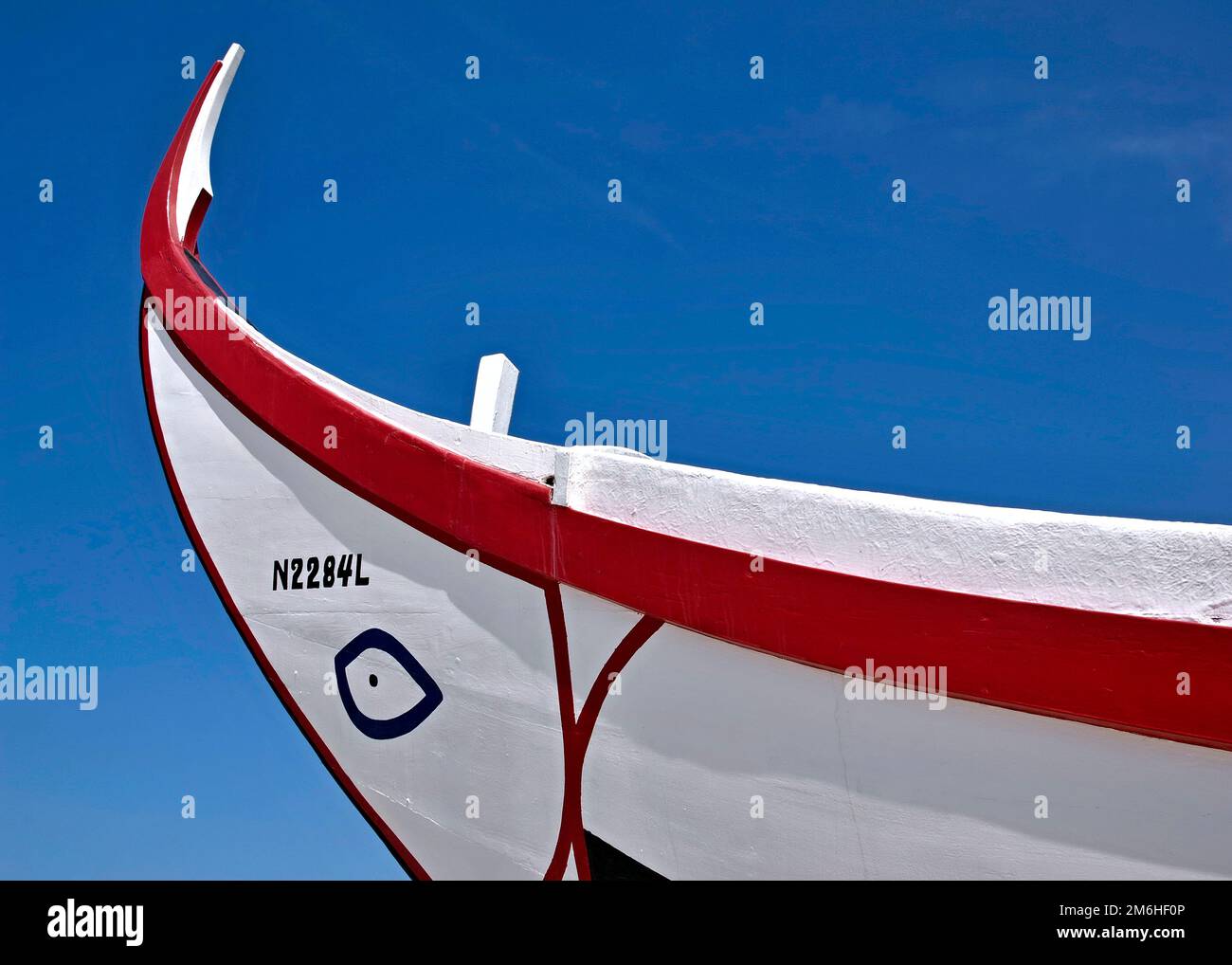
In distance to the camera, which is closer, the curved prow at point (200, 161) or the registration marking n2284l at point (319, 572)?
the registration marking n2284l at point (319, 572)

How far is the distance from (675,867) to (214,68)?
723cm

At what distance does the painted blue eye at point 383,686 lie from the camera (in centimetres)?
568

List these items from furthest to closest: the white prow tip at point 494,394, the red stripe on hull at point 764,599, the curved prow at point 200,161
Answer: the curved prow at point 200,161, the white prow tip at point 494,394, the red stripe on hull at point 764,599

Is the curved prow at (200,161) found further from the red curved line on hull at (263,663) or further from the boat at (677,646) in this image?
the red curved line on hull at (263,663)

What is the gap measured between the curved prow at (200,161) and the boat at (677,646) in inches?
21.4

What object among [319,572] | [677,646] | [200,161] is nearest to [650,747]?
[677,646]

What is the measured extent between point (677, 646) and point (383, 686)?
6.96 ft

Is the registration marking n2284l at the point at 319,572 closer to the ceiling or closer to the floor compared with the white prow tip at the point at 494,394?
closer to the floor

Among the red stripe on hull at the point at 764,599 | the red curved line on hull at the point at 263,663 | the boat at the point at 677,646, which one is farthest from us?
the red curved line on hull at the point at 263,663

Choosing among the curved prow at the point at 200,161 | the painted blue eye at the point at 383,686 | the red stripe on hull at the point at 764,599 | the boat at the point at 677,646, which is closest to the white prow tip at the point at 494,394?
the boat at the point at 677,646

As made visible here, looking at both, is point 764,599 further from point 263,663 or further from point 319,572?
point 263,663

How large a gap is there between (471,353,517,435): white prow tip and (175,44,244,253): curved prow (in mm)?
2418

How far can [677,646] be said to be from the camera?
4.56m
